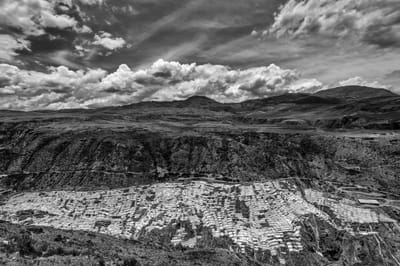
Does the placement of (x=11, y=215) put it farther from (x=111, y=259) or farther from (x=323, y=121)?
(x=323, y=121)

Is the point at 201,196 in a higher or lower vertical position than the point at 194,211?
higher

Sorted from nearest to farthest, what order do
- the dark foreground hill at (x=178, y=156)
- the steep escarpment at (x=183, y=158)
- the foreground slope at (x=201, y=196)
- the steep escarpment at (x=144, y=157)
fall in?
1. the foreground slope at (x=201, y=196)
2. the steep escarpment at (x=183, y=158)
3. the dark foreground hill at (x=178, y=156)
4. the steep escarpment at (x=144, y=157)

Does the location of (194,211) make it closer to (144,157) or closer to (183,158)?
(183,158)

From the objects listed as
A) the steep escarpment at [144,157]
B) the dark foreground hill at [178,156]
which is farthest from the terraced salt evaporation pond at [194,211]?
the dark foreground hill at [178,156]

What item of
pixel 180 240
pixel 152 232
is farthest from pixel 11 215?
pixel 180 240

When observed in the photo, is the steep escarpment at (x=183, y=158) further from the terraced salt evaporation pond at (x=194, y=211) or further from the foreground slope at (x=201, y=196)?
the terraced salt evaporation pond at (x=194, y=211)

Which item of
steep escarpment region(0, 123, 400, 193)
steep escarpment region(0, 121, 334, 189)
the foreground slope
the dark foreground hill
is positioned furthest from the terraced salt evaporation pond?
the dark foreground hill

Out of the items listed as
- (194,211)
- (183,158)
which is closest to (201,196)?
(194,211)

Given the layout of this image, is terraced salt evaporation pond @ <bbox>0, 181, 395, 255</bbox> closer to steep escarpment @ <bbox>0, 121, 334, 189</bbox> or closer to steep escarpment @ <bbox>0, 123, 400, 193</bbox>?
steep escarpment @ <bbox>0, 123, 400, 193</bbox>
